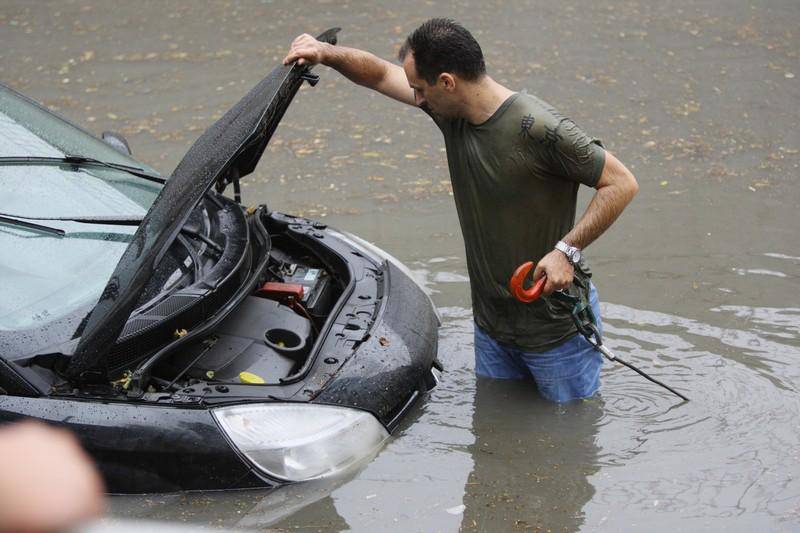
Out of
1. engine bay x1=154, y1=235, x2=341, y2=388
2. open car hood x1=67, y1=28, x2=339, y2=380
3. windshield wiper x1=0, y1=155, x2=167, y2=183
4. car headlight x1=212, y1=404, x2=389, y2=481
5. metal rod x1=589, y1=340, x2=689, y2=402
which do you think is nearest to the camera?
open car hood x1=67, y1=28, x2=339, y2=380

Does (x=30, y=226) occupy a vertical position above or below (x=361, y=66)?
below

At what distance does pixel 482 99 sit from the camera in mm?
3941

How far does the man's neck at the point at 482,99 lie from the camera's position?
3.93 metres

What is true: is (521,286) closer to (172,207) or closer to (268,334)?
(268,334)

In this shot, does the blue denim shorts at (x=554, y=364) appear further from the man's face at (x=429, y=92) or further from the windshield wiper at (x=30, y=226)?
the windshield wiper at (x=30, y=226)

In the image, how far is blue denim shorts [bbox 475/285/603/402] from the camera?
14.4 feet

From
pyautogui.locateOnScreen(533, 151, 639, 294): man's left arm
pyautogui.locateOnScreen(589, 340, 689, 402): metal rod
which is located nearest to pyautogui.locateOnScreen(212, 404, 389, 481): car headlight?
pyautogui.locateOnScreen(533, 151, 639, 294): man's left arm

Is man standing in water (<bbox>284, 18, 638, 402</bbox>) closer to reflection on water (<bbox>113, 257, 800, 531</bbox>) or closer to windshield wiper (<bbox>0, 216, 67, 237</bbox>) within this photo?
reflection on water (<bbox>113, 257, 800, 531</bbox>)

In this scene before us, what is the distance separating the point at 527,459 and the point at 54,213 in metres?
2.29

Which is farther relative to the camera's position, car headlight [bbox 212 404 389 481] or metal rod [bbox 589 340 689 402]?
metal rod [bbox 589 340 689 402]

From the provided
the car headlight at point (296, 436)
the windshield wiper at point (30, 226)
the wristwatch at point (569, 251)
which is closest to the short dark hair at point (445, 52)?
the wristwatch at point (569, 251)

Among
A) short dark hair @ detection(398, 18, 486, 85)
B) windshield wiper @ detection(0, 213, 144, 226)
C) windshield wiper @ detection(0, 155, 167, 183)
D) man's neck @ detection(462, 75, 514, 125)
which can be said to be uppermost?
short dark hair @ detection(398, 18, 486, 85)

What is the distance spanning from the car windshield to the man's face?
1.45 metres

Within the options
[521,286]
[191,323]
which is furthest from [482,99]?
[191,323]
